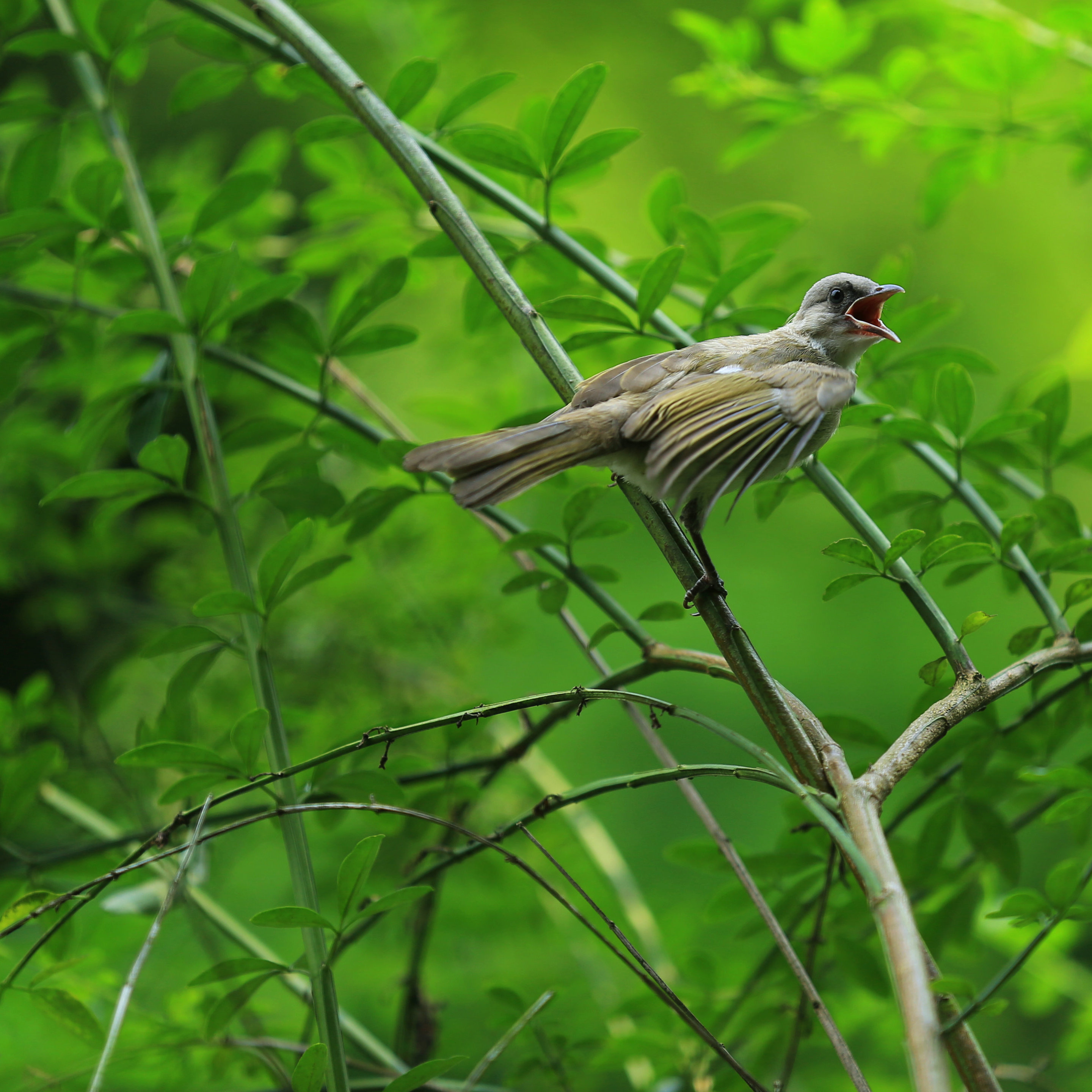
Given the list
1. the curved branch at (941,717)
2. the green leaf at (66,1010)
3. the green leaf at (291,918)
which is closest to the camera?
the curved branch at (941,717)

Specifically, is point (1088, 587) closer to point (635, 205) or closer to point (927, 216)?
point (927, 216)

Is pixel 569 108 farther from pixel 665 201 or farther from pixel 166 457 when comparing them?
pixel 166 457

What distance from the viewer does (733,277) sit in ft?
2.56

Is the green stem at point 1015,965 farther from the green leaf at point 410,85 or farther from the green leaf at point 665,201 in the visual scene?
the green leaf at point 410,85

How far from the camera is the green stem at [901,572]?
1.83ft

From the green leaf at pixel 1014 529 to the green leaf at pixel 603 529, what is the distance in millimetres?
272

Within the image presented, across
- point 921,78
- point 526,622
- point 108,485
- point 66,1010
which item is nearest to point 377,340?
point 108,485

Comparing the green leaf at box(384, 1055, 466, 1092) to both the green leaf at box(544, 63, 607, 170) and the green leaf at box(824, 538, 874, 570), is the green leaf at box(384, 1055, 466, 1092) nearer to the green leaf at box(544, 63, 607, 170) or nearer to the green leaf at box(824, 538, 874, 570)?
the green leaf at box(824, 538, 874, 570)

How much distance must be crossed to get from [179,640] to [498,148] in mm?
465

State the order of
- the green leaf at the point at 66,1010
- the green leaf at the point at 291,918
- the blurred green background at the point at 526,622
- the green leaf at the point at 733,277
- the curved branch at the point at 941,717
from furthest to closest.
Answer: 1. the blurred green background at the point at 526,622
2. the green leaf at the point at 733,277
3. the green leaf at the point at 66,1010
4. the green leaf at the point at 291,918
5. the curved branch at the point at 941,717

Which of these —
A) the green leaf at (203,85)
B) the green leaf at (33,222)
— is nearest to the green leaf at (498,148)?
the green leaf at (203,85)

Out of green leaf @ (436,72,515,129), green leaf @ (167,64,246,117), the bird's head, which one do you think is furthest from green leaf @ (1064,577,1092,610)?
green leaf @ (167,64,246,117)

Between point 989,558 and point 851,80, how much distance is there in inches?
25.3

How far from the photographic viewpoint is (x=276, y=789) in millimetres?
718
